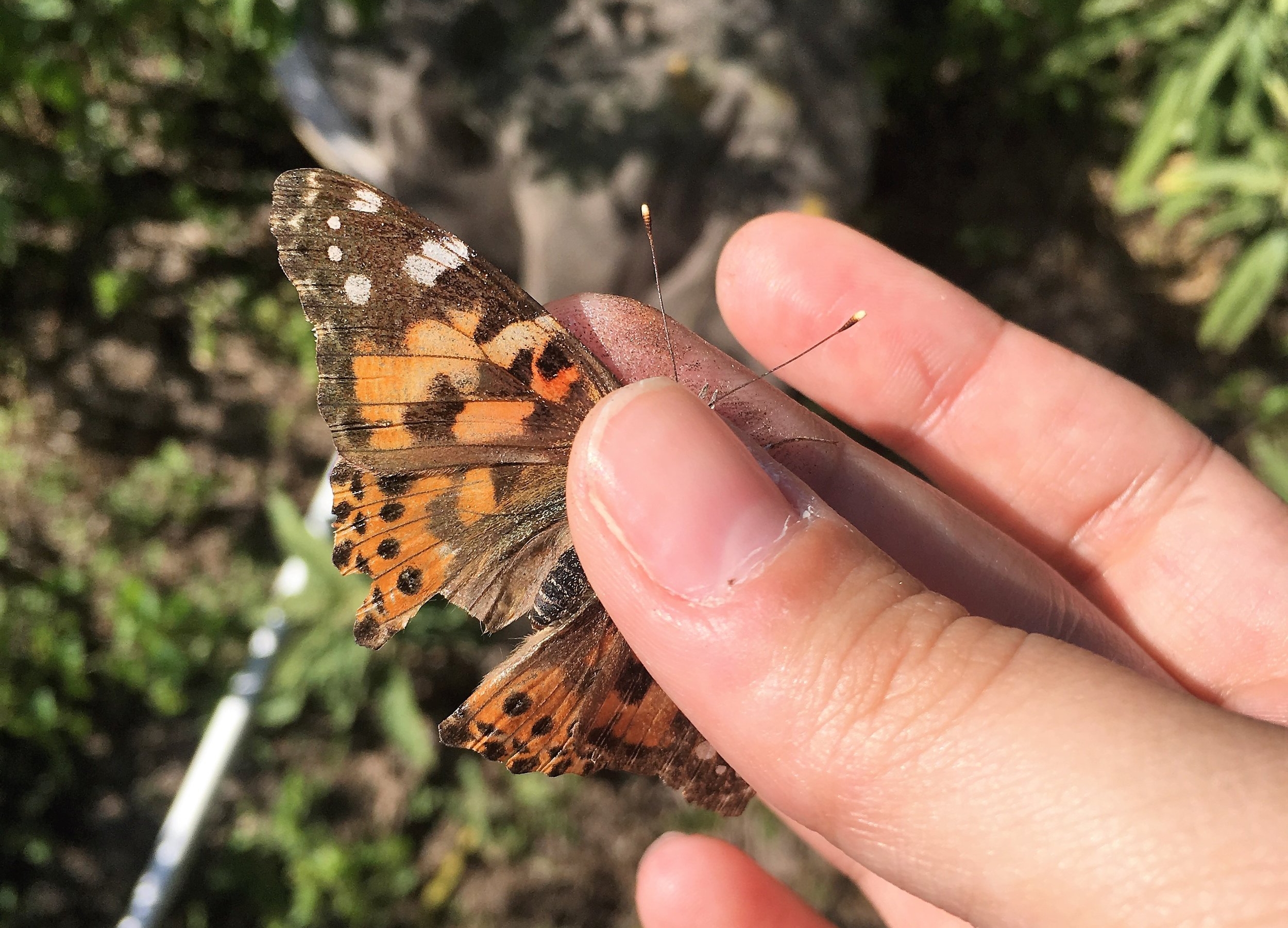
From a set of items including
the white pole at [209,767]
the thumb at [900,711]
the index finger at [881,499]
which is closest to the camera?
the thumb at [900,711]

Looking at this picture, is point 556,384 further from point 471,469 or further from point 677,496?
point 677,496

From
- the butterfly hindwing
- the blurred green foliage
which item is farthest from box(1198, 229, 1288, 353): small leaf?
the butterfly hindwing

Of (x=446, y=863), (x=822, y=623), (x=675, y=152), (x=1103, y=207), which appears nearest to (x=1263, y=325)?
(x=1103, y=207)

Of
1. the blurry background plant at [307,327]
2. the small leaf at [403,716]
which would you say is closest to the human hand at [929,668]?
the small leaf at [403,716]

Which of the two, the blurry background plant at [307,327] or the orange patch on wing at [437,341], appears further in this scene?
the blurry background plant at [307,327]

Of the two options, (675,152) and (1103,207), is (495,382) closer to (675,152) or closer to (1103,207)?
(675,152)

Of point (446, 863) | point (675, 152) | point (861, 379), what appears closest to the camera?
point (861, 379)

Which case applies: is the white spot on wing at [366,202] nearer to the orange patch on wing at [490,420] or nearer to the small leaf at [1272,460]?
the orange patch on wing at [490,420]
